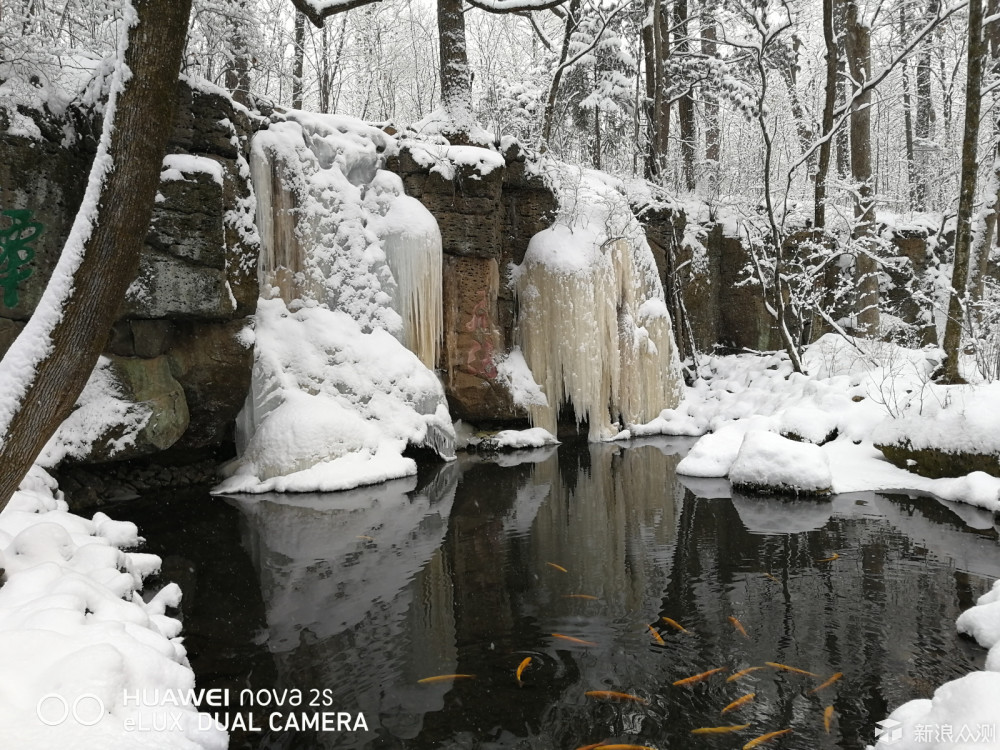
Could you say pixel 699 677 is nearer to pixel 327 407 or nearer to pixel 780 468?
pixel 780 468

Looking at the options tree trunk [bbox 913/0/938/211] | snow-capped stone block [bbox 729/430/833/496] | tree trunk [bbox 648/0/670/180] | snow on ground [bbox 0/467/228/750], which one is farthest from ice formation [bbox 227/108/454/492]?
tree trunk [bbox 913/0/938/211]

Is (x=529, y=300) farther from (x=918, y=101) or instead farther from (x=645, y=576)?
(x=918, y=101)

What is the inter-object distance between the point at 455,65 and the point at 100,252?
8466 millimetres

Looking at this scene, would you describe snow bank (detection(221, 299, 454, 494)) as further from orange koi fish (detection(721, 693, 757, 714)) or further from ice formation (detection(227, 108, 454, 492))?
orange koi fish (detection(721, 693, 757, 714))

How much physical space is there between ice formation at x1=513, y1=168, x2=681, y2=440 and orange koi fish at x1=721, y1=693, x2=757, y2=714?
803 centimetres

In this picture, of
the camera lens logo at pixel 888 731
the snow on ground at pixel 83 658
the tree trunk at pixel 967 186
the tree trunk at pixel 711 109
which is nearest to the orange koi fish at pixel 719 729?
the camera lens logo at pixel 888 731

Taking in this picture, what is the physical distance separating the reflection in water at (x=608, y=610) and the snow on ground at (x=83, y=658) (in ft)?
1.49

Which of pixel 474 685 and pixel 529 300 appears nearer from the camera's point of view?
pixel 474 685

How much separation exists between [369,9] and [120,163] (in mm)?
17328

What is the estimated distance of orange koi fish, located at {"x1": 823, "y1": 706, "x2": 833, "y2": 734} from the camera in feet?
8.33

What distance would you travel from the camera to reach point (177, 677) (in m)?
2.52

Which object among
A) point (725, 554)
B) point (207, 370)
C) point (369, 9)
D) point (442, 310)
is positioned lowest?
point (725, 554)

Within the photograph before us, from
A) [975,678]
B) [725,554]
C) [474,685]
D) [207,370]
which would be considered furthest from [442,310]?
[975,678]

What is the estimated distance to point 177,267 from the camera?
6453 mm
